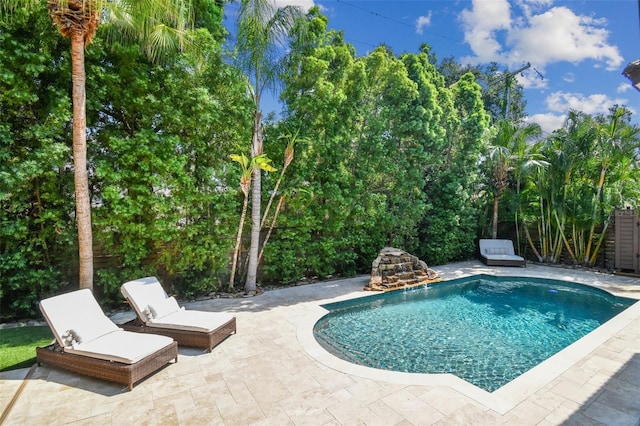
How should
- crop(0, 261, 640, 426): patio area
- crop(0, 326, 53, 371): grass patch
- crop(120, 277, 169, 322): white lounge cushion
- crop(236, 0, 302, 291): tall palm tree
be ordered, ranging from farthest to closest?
crop(236, 0, 302, 291): tall palm tree < crop(120, 277, 169, 322): white lounge cushion < crop(0, 326, 53, 371): grass patch < crop(0, 261, 640, 426): patio area

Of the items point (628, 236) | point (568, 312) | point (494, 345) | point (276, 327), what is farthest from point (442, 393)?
point (628, 236)

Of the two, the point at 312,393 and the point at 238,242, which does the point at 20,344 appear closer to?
the point at 238,242

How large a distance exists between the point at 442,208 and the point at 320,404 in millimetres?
12015

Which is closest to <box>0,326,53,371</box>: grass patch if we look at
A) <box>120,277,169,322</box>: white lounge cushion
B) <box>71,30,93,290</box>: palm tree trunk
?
<box>71,30,93,290</box>: palm tree trunk

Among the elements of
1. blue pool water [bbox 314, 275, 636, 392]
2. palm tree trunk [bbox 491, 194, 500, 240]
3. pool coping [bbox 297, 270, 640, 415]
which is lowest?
blue pool water [bbox 314, 275, 636, 392]

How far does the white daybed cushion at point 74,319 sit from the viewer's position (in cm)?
492

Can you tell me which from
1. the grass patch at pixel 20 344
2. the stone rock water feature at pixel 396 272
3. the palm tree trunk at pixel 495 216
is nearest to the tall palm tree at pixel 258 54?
the stone rock water feature at pixel 396 272

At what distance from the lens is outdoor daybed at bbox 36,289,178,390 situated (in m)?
4.55

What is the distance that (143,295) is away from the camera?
6.37m

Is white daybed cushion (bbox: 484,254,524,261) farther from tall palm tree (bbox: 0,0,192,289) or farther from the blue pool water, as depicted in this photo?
tall palm tree (bbox: 0,0,192,289)

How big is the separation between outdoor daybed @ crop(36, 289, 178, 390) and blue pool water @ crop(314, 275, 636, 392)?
10.3 ft

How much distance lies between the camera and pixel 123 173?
24.7 ft

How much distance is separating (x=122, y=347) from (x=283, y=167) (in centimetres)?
657

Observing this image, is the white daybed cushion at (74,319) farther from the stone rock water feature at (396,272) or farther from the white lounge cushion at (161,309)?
the stone rock water feature at (396,272)
